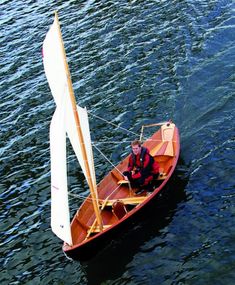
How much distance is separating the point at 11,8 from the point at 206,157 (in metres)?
32.3

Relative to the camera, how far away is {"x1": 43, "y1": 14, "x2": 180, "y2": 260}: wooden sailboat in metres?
17.1

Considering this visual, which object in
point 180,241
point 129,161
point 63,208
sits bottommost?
point 180,241

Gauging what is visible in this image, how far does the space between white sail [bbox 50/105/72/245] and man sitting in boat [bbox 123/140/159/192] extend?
15.2ft

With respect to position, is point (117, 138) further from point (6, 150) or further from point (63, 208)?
point (63, 208)

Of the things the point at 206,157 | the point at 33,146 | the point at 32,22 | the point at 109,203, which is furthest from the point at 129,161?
the point at 32,22

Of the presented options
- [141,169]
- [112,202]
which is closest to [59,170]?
[112,202]

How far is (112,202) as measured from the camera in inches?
815

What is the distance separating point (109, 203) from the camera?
20750mm

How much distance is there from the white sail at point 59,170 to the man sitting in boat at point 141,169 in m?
4.64

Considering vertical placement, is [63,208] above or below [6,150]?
above

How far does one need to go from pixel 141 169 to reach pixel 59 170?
5163 mm

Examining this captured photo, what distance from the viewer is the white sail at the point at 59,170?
17016 mm

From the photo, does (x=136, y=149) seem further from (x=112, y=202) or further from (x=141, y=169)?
(x=112, y=202)

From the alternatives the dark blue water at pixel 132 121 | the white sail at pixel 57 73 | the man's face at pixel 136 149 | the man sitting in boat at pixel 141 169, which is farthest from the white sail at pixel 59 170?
the man sitting in boat at pixel 141 169
